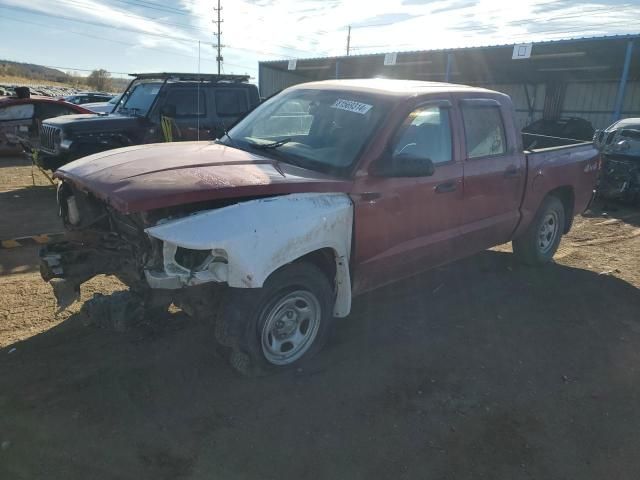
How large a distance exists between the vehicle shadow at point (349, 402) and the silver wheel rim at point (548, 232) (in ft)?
5.01

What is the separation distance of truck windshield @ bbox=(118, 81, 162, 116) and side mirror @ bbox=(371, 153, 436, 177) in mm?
6413

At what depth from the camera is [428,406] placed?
3303mm

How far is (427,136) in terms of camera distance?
13.6 ft

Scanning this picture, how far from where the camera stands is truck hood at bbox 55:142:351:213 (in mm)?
2939

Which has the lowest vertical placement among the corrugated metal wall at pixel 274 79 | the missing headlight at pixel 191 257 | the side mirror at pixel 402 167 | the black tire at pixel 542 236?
the black tire at pixel 542 236

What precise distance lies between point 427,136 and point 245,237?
1994mm

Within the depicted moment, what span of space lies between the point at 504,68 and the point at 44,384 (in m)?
23.9

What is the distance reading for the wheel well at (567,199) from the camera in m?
5.97

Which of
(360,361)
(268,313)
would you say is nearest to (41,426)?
(268,313)

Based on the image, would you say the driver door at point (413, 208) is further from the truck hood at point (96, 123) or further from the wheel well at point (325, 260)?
the truck hood at point (96, 123)

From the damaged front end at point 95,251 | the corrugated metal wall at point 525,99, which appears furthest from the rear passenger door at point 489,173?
the corrugated metal wall at point 525,99

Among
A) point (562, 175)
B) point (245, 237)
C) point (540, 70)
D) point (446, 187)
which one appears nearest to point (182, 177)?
point (245, 237)

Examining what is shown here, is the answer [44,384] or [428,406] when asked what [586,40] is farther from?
[44,384]

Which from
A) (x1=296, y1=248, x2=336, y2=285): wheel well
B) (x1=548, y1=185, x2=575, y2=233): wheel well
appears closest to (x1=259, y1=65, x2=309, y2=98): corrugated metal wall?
(x1=548, y1=185, x2=575, y2=233): wheel well
